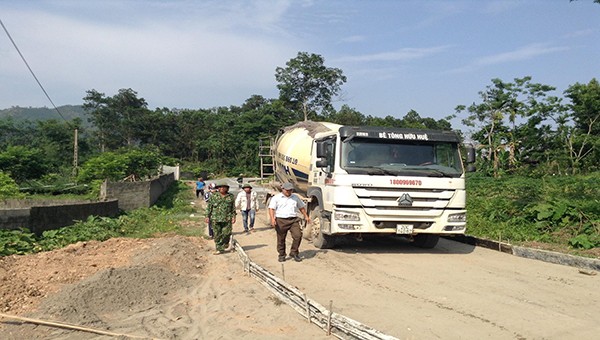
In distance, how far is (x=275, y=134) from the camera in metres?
40.1

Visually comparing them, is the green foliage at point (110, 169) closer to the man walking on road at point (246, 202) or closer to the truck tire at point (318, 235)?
the man walking on road at point (246, 202)

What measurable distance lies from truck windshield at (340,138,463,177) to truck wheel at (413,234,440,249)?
1773mm

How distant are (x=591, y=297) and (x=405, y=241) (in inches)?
222

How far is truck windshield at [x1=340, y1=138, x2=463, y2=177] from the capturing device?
9727 millimetres

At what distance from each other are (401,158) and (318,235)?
100 inches

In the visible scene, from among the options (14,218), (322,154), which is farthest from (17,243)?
(322,154)

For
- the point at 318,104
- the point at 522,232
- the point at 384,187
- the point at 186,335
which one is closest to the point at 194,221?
the point at 384,187

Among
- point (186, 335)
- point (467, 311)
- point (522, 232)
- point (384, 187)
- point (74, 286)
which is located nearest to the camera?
point (186, 335)

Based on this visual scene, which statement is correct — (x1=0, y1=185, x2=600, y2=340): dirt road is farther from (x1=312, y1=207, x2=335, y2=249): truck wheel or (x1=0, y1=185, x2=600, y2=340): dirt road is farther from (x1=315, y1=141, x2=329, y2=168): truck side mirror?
(x1=315, y1=141, x2=329, y2=168): truck side mirror

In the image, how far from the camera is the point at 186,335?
568 centimetres

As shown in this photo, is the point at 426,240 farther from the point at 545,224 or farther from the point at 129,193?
the point at 129,193

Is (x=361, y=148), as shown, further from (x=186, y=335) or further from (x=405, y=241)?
→ (x=186, y=335)

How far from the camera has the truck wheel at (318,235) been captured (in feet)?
35.0

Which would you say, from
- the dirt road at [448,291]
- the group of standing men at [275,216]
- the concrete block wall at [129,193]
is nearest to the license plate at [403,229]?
the dirt road at [448,291]
